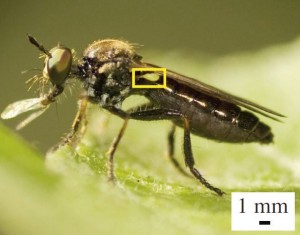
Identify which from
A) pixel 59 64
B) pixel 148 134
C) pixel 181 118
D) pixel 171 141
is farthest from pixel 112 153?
pixel 148 134

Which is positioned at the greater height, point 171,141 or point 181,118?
point 171,141

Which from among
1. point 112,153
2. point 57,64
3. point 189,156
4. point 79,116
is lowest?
point 112,153

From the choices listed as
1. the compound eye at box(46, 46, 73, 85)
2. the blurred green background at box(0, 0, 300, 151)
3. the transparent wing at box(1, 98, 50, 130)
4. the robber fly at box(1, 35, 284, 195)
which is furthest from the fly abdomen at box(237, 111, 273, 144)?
the blurred green background at box(0, 0, 300, 151)

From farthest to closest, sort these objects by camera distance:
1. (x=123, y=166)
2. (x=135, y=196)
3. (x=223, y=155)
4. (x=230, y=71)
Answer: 1. (x=230, y=71)
2. (x=223, y=155)
3. (x=123, y=166)
4. (x=135, y=196)

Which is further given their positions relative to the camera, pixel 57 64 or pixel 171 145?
pixel 171 145

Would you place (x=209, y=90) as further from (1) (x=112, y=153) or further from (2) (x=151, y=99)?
(1) (x=112, y=153)

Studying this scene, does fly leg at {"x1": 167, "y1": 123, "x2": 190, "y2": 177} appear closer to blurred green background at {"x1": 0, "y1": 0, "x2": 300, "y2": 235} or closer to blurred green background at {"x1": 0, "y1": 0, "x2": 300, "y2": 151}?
blurred green background at {"x1": 0, "y1": 0, "x2": 300, "y2": 235}

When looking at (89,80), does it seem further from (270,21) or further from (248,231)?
(270,21)

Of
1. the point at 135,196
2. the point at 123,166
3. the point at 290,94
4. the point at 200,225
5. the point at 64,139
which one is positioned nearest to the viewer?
the point at 200,225

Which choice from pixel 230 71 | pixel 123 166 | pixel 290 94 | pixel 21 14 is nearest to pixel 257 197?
pixel 123 166
